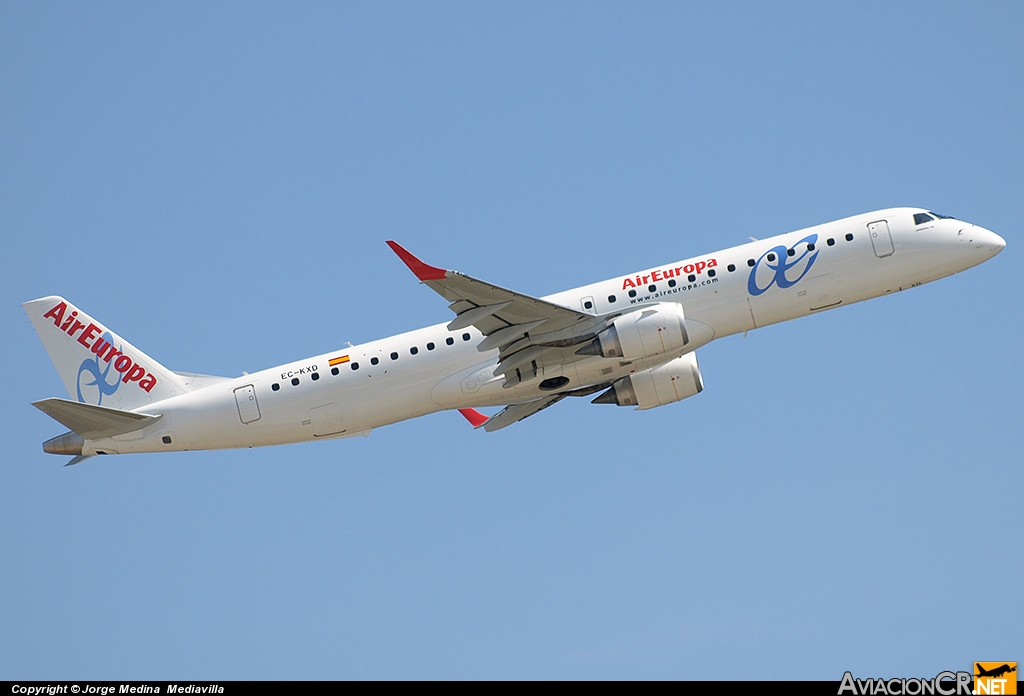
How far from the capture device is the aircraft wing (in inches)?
1574

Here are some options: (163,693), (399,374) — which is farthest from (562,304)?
(163,693)

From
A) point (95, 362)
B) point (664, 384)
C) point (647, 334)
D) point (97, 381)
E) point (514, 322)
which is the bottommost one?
point (664, 384)

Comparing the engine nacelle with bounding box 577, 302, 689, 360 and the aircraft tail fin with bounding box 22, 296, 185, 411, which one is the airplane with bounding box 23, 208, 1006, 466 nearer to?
the engine nacelle with bounding box 577, 302, 689, 360

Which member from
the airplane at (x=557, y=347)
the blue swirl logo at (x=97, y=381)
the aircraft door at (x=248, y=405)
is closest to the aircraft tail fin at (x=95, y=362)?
the blue swirl logo at (x=97, y=381)

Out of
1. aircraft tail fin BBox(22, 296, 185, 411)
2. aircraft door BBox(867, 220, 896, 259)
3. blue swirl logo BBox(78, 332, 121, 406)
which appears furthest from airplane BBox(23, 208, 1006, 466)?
blue swirl logo BBox(78, 332, 121, 406)

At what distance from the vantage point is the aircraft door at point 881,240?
42.8 m

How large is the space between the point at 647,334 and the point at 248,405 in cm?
1501

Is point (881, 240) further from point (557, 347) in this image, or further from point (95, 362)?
point (95, 362)

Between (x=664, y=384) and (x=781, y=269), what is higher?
(x=781, y=269)

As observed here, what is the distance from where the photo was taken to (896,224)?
43.2 meters

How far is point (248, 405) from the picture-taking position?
146ft

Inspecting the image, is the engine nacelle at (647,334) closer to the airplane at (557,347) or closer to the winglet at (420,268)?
the airplane at (557,347)

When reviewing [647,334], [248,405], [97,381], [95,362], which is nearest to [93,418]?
[97,381]

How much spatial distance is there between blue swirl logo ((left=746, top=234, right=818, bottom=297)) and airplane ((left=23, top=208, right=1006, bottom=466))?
0.14 ft
